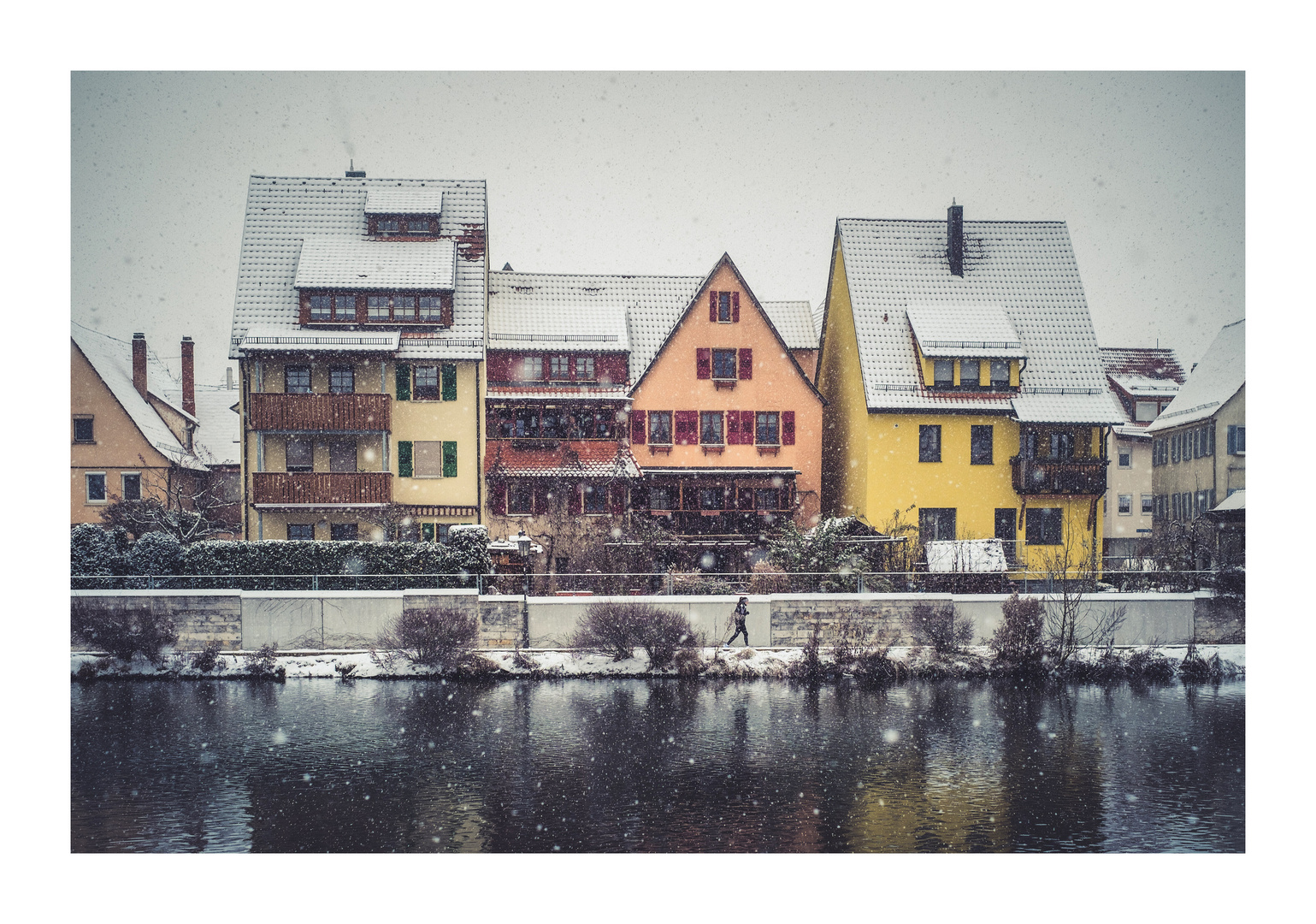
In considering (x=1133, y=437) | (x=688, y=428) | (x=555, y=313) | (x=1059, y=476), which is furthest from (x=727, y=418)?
(x=1133, y=437)

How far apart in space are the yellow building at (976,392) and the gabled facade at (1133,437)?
1.11 metres

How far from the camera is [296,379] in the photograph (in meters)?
17.8

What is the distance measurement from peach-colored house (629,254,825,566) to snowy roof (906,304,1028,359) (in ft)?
8.11

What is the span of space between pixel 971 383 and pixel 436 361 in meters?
10.1

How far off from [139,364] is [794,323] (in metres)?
13.1

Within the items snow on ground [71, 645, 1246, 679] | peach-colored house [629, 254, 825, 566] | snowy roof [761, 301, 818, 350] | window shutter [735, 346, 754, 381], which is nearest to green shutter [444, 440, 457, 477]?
peach-colored house [629, 254, 825, 566]

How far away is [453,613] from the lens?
14484 mm

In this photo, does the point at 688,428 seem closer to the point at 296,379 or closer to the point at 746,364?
the point at 746,364

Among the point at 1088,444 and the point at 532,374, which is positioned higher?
the point at 532,374

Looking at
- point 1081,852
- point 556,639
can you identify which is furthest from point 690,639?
point 1081,852

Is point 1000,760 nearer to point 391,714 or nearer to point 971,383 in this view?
point 391,714

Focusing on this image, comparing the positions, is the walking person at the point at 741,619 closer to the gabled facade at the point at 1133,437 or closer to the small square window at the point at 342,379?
the gabled facade at the point at 1133,437

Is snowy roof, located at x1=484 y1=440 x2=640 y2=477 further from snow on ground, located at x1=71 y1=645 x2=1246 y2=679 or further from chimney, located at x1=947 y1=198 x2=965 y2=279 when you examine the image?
chimney, located at x1=947 y1=198 x2=965 y2=279

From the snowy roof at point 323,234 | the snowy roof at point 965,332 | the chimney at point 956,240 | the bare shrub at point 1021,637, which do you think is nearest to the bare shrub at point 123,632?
the snowy roof at point 323,234
